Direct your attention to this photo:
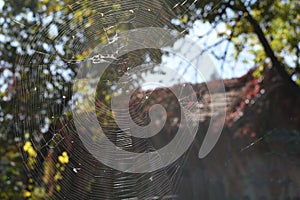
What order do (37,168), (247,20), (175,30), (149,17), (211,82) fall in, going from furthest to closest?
(247,20) → (211,82) → (37,168) → (175,30) → (149,17)

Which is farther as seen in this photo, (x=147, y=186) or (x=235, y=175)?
(x=235, y=175)

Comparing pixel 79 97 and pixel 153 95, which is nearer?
pixel 79 97

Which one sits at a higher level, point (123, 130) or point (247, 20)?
point (247, 20)

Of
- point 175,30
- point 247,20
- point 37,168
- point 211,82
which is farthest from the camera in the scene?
point 247,20

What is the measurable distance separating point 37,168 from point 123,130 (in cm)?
42

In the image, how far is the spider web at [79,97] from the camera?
1472 mm

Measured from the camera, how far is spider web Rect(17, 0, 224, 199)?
1472mm

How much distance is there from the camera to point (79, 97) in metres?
1.61

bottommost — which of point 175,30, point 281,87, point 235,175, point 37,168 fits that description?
point 235,175

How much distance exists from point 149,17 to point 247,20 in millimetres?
780

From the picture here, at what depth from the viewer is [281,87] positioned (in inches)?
88.1

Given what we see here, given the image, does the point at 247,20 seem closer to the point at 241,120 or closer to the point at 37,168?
the point at 241,120

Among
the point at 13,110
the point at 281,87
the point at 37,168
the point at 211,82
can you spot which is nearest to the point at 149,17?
the point at 211,82

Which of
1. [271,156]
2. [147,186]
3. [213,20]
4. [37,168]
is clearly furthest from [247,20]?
[37,168]
